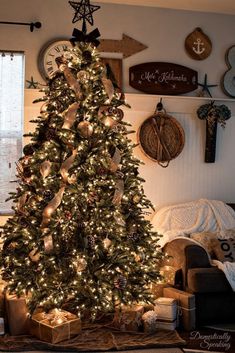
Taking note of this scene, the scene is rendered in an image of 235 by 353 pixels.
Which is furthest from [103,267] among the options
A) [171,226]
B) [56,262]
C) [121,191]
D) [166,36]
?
[166,36]

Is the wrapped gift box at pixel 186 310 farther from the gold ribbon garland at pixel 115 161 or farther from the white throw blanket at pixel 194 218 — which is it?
the gold ribbon garland at pixel 115 161

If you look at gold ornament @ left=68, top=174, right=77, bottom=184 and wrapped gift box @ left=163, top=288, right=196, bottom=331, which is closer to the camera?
gold ornament @ left=68, top=174, right=77, bottom=184

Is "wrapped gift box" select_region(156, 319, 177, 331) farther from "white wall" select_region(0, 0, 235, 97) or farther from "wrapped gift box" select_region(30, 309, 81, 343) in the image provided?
"white wall" select_region(0, 0, 235, 97)

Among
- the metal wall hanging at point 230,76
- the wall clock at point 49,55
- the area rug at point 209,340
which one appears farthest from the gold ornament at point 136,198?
the metal wall hanging at point 230,76

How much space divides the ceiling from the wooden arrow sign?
0.36 meters

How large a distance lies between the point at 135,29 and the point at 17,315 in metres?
2.98

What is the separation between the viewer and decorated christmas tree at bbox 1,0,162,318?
138 inches

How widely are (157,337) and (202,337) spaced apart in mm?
353

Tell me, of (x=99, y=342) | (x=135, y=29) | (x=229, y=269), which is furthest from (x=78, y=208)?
(x=135, y=29)

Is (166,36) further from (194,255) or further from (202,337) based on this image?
(202,337)

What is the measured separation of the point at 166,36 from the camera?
486cm

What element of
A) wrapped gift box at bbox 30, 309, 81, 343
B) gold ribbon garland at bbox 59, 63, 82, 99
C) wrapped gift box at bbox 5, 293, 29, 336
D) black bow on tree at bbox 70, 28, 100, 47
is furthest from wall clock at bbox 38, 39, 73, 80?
wrapped gift box at bbox 30, 309, 81, 343

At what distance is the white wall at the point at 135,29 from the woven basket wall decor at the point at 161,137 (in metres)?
0.41

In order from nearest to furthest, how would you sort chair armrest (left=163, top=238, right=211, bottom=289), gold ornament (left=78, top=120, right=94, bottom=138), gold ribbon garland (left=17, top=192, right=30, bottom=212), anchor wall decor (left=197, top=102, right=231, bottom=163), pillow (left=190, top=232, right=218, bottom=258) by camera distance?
gold ornament (left=78, top=120, right=94, bottom=138) → gold ribbon garland (left=17, top=192, right=30, bottom=212) → chair armrest (left=163, top=238, right=211, bottom=289) → pillow (left=190, top=232, right=218, bottom=258) → anchor wall decor (left=197, top=102, right=231, bottom=163)
